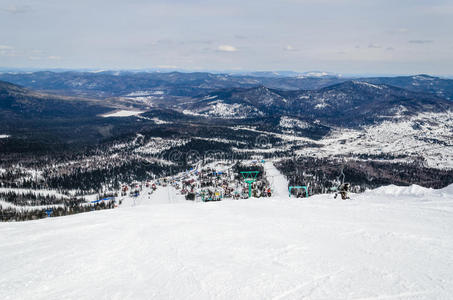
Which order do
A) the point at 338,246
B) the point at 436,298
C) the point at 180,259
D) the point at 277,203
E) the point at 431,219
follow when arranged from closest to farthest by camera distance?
the point at 436,298 < the point at 180,259 < the point at 338,246 < the point at 431,219 < the point at 277,203

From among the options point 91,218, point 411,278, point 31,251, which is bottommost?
point 91,218

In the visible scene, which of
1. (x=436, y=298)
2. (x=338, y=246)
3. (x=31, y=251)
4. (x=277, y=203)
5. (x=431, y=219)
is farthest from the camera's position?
(x=277, y=203)

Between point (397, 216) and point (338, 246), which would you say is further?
point (397, 216)

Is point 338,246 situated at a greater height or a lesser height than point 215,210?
greater

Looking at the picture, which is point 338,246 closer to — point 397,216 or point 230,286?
point 230,286

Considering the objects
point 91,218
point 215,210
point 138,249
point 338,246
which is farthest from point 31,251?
point 338,246

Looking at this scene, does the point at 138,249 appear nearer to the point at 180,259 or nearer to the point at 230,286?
the point at 180,259
